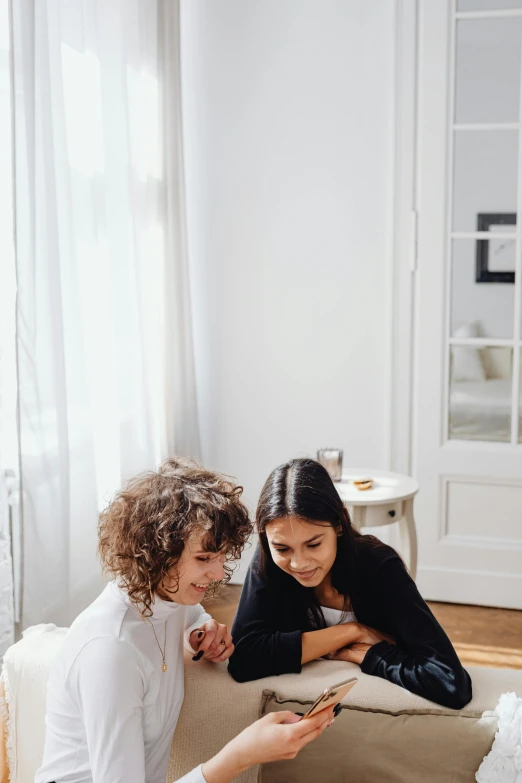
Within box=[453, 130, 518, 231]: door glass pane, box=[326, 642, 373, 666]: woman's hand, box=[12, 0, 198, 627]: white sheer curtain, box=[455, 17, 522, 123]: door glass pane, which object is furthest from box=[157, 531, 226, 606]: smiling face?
box=[455, 17, 522, 123]: door glass pane

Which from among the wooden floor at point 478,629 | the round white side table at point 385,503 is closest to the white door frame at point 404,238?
the round white side table at point 385,503

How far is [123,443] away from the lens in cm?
301

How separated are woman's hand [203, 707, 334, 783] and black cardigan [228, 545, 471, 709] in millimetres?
329

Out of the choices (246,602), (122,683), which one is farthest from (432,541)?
(122,683)

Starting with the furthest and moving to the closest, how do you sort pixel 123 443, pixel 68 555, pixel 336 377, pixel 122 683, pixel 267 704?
pixel 336 377 → pixel 123 443 → pixel 68 555 → pixel 267 704 → pixel 122 683

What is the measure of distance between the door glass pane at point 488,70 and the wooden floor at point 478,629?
1997mm

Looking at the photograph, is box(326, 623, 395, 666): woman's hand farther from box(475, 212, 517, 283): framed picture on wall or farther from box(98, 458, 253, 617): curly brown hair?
A: box(475, 212, 517, 283): framed picture on wall

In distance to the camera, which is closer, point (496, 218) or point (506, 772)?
point (506, 772)

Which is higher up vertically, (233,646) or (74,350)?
(74,350)

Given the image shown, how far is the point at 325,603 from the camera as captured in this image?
5.99 ft

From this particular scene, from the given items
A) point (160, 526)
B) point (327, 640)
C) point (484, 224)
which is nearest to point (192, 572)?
point (160, 526)

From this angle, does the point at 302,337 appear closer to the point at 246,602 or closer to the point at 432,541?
the point at 432,541

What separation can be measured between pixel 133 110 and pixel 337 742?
7.54ft

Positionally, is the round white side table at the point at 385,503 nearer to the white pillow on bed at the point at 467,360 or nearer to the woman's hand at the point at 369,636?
the white pillow on bed at the point at 467,360
